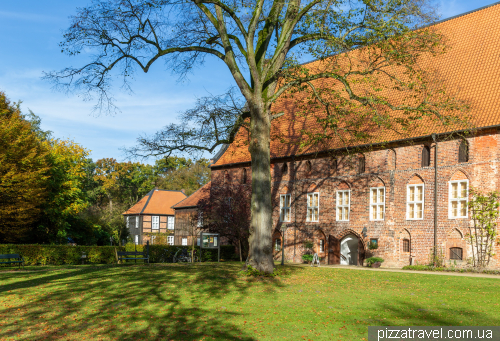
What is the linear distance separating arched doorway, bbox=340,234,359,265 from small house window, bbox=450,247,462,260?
22.3 feet

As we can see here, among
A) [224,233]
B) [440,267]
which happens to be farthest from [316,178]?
[440,267]

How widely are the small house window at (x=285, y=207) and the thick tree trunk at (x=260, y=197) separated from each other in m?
17.3

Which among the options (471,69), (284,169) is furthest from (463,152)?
(284,169)

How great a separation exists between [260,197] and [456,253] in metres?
12.4

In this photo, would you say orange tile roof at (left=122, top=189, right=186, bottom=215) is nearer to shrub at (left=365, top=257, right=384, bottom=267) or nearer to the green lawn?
shrub at (left=365, top=257, right=384, bottom=267)

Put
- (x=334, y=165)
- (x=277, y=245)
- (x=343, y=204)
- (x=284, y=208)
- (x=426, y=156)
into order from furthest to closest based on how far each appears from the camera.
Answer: (x=277, y=245), (x=284, y=208), (x=334, y=165), (x=343, y=204), (x=426, y=156)

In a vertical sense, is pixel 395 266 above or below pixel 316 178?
below

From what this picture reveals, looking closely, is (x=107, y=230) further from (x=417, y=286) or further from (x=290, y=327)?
(x=290, y=327)

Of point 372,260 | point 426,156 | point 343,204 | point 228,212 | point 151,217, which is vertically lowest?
point 372,260

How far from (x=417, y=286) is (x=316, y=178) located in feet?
54.9

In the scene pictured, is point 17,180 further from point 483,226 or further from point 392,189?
point 483,226

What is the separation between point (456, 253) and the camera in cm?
2286

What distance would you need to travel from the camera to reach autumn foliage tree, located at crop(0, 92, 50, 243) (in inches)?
1077

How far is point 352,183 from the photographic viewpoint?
28.7 m
